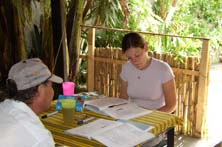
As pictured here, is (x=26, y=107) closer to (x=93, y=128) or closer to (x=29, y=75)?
(x=29, y=75)

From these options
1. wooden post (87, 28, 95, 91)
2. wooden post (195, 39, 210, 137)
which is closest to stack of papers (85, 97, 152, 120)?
wooden post (195, 39, 210, 137)

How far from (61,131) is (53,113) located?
→ 1.08ft

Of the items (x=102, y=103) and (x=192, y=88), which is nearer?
(x=102, y=103)

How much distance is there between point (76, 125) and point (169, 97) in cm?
91

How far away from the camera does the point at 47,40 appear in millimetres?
4863

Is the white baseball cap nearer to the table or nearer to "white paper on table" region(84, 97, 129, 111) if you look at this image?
the table

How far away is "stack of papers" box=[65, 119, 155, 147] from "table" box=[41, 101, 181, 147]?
38 mm

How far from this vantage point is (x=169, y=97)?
2660 mm

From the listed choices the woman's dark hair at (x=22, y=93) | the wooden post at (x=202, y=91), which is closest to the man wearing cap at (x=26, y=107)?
the woman's dark hair at (x=22, y=93)

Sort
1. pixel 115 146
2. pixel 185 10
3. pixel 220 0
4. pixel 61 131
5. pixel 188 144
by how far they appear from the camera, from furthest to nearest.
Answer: pixel 220 0, pixel 185 10, pixel 188 144, pixel 61 131, pixel 115 146

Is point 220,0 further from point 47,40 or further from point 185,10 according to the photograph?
point 47,40

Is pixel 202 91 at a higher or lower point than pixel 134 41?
lower

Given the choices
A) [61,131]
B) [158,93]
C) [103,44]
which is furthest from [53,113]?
[103,44]

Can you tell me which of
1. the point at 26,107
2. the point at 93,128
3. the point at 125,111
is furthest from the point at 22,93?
the point at 125,111
